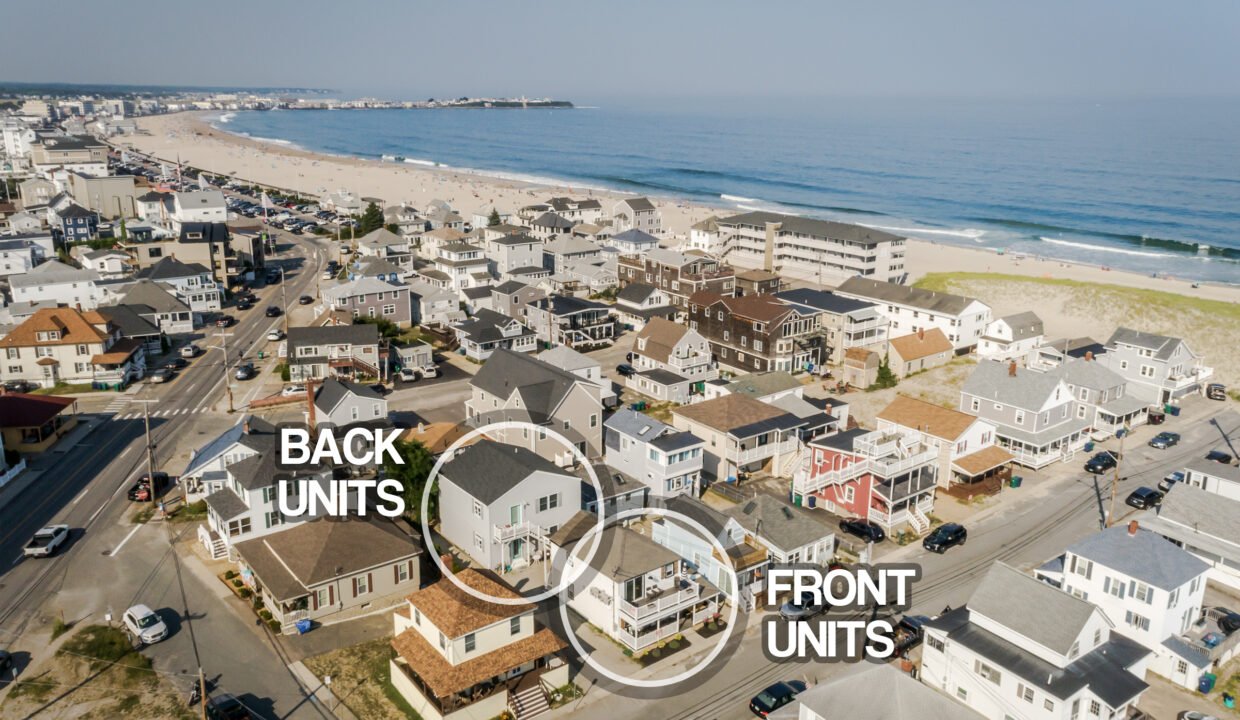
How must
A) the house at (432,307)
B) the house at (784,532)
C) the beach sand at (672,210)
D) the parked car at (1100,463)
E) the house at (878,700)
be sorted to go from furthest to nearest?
the beach sand at (672,210)
the house at (432,307)
the parked car at (1100,463)
the house at (784,532)
the house at (878,700)

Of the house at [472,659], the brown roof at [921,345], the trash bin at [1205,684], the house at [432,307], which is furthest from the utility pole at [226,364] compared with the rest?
the trash bin at [1205,684]

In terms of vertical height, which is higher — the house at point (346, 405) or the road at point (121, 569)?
the house at point (346, 405)

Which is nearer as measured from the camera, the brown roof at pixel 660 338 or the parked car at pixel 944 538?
the parked car at pixel 944 538

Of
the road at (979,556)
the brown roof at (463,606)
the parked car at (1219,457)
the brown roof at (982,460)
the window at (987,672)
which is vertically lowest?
the road at (979,556)

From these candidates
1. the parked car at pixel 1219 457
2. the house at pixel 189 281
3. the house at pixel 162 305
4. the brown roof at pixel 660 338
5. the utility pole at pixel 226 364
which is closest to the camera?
the parked car at pixel 1219 457

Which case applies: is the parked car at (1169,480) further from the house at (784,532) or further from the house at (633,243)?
the house at (633,243)

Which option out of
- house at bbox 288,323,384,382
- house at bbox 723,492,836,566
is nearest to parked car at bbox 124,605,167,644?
house at bbox 723,492,836,566
